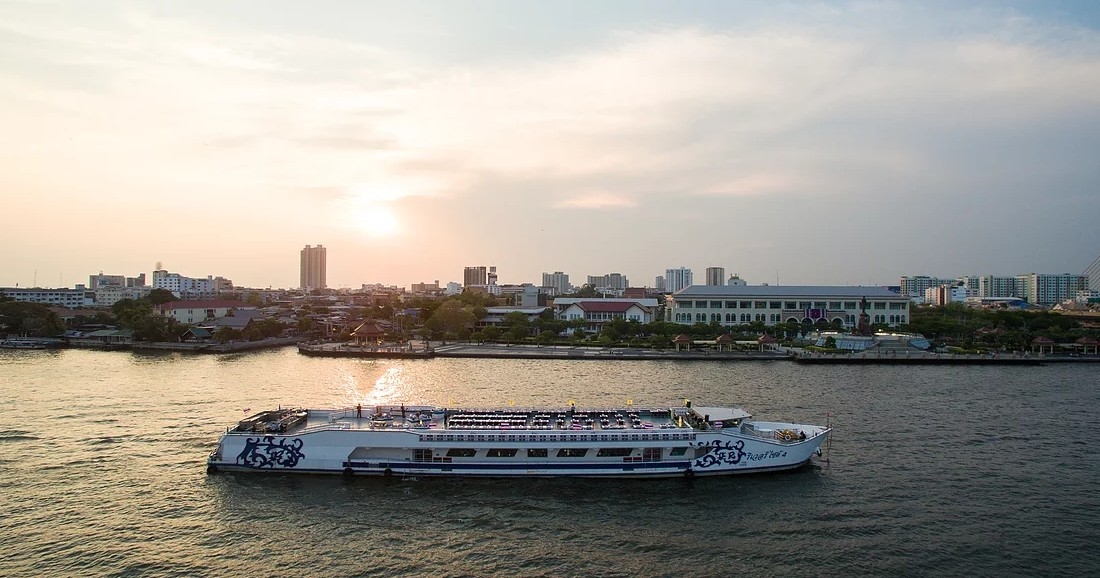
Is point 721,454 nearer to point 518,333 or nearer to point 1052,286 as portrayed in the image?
point 518,333

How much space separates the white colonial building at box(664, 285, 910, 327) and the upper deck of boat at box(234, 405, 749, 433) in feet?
149

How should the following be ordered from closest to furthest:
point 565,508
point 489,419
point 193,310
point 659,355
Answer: point 565,508 → point 489,419 → point 659,355 → point 193,310

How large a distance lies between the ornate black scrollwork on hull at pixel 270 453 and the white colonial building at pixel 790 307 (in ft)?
165

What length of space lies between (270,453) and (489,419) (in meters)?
6.05

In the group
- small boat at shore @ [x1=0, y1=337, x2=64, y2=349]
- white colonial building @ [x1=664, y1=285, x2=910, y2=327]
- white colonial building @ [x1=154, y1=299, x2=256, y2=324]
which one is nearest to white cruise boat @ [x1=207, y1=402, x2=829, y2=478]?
small boat at shore @ [x1=0, y1=337, x2=64, y2=349]

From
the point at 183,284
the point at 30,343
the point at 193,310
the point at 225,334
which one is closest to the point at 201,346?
the point at 225,334

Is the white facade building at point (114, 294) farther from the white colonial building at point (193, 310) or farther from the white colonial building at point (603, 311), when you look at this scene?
the white colonial building at point (603, 311)

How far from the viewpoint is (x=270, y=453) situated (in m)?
18.9

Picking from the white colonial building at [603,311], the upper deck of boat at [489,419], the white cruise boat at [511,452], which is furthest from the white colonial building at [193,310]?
the white cruise boat at [511,452]

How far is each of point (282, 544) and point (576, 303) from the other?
5704 cm

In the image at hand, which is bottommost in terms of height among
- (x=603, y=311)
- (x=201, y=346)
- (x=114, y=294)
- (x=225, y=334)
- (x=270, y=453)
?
(x=270, y=453)

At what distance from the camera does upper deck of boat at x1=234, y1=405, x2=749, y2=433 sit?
64.5 ft

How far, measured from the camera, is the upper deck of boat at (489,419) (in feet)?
64.5

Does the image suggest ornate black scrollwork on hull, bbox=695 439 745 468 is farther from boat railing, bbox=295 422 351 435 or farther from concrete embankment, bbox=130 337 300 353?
concrete embankment, bbox=130 337 300 353
